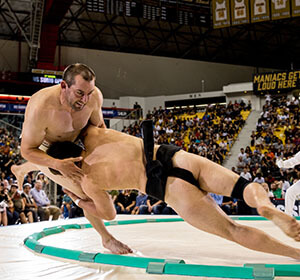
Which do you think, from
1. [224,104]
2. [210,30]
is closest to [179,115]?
[224,104]

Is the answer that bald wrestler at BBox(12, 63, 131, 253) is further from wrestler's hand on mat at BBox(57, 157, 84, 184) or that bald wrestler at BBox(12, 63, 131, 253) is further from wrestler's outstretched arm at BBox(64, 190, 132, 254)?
wrestler's outstretched arm at BBox(64, 190, 132, 254)

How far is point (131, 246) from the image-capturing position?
257 centimetres

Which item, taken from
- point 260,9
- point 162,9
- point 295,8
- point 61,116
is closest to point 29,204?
point 61,116

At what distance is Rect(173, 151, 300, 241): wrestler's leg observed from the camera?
147cm

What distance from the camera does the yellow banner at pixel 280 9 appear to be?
28.9ft

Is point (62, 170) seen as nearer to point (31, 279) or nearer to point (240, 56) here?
point (31, 279)

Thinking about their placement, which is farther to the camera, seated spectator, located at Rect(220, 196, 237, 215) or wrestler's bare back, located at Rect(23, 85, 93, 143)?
seated spectator, located at Rect(220, 196, 237, 215)

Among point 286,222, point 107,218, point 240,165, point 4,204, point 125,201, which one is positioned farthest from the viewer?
point 240,165

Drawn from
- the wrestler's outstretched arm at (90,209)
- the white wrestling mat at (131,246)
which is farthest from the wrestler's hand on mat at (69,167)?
the white wrestling mat at (131,246)

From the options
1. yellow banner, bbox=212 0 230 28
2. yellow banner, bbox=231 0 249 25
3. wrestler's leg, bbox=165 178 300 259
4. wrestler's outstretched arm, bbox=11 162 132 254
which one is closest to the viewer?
wrestler's leg, bbox=165 178 300 259

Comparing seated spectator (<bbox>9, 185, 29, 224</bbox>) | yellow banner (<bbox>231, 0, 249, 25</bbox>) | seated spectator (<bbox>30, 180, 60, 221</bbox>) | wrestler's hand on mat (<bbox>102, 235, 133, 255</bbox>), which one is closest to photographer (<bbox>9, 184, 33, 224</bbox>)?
seated spectator (<bbox>9, 185, 29, 224</bbox>)

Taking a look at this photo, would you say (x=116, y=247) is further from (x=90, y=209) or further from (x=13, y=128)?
(x=13, y=128)

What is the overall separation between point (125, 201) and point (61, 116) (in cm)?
467

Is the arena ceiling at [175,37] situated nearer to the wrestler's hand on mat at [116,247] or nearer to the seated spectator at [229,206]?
the seated spectator at [229,206]
